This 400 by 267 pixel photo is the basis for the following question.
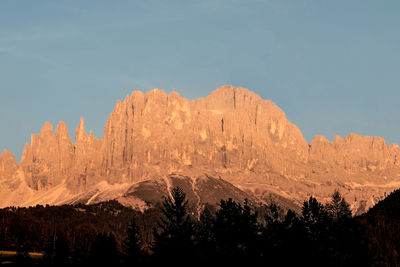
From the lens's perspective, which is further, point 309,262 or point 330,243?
point 330,243

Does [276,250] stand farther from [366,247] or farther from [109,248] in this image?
[109,248]

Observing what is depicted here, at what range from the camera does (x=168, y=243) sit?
11331cm

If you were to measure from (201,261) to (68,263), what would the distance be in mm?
59681

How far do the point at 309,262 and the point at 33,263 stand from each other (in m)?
Result: 96.8

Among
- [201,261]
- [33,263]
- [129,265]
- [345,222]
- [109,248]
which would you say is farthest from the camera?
[33,263]

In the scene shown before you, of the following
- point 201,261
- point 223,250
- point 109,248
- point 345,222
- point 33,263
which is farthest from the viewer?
point 33,263

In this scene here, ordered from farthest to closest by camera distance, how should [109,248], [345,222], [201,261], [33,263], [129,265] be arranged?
[33,263]
[345,222]
[109,248]
[129,265]
[201,261]

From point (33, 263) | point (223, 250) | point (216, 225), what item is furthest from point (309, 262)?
point (33, 263)

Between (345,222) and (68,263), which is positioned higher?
(345,222)

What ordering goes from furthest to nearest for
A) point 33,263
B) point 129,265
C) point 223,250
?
point 33,263 < point 129,265 < point 223,250

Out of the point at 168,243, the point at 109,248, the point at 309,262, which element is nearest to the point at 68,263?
the point at 109,248

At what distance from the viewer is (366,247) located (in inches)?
5344

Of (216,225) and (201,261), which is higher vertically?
(216,225)

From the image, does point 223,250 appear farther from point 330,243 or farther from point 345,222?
point 345,222
